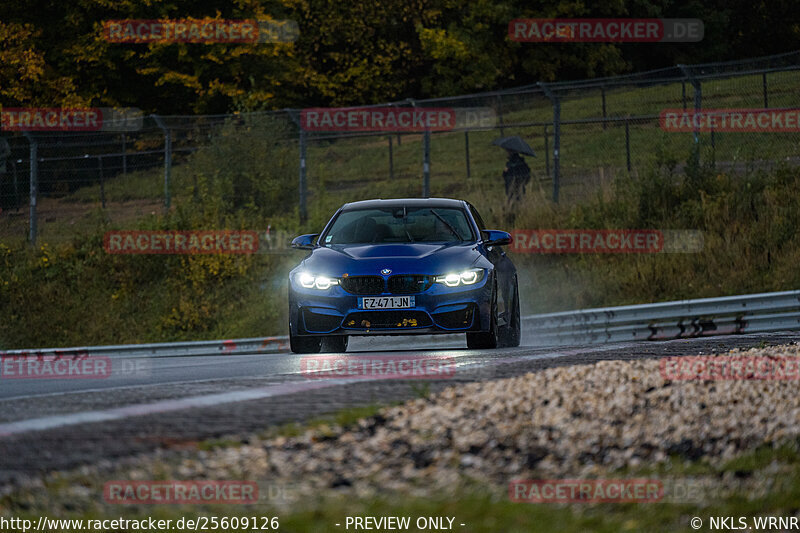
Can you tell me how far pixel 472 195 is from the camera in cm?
2525

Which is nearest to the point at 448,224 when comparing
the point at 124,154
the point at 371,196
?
the point at 371,196

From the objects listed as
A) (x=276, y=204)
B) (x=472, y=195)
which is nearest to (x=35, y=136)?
(x=276, y=204)

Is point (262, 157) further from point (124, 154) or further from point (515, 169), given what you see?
point (515, 169)

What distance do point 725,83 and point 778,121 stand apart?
2.66m

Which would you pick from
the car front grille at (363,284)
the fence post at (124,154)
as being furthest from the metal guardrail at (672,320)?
the fence post at (124,154)

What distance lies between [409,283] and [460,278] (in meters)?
0.50

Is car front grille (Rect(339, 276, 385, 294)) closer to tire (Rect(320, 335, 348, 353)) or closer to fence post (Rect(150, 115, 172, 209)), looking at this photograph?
tire (Rect(320, 335, 348, 353))

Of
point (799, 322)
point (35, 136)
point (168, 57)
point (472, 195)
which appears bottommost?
point (799, 322)

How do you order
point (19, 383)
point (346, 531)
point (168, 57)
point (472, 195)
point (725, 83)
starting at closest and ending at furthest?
point (346, 531)
point (19, 383)
point (472, 195)
point (725, 83)
point (168, 57)

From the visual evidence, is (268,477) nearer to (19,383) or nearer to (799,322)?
(19,383)

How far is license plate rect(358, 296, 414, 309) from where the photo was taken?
1198 centimetres

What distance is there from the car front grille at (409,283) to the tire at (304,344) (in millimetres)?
1196

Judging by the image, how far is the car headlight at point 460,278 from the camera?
12.0 meters

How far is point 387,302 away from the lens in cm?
1198
